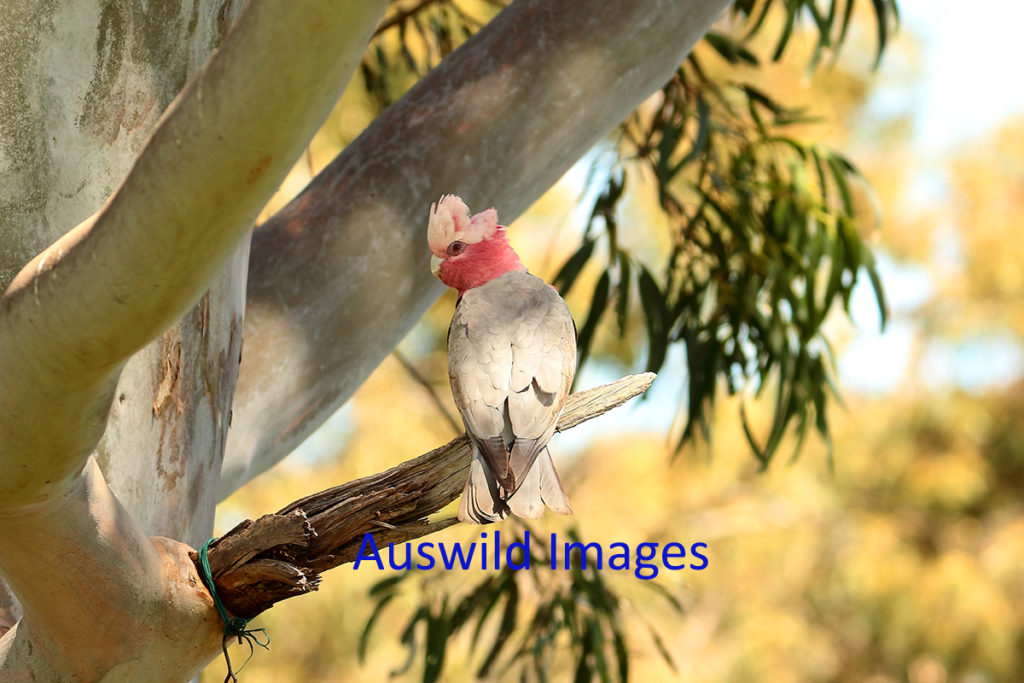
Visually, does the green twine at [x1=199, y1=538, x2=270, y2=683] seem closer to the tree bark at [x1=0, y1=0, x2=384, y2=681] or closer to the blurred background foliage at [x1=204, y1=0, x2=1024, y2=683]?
the tree bark at [x1=0, y1=0, x2=384, y2=681]

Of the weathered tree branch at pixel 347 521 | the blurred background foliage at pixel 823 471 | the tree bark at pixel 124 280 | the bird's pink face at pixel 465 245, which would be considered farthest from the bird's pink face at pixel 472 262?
the blurred background foliage at pixel 823 471

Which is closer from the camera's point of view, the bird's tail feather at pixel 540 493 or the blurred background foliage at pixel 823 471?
the bird's tail feather at pixel 540 493

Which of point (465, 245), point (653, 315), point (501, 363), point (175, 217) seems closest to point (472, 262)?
point (465, 245)

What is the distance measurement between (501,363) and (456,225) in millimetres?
144

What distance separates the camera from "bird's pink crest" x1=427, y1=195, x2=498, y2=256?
0.95 metres

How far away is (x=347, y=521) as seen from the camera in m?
0.93

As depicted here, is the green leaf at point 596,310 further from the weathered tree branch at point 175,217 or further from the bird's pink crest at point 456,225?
the weathered tree branch at point 175,217

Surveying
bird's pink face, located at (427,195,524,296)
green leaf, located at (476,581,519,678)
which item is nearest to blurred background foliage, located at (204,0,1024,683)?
green leaf, located at (476,581,519,678)

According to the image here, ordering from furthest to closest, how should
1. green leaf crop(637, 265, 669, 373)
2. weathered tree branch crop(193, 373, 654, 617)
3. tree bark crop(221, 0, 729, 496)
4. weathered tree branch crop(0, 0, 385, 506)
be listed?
1. green leaf crop(637, 265, 669, 373)
2. tree bark crop(221, 0, 729, 496)
3. weathered tree branch crop(193, 373, 654, 617)
4. weathered tree branch crop(0, 0, 385, 506)

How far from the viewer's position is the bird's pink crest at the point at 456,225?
95cm

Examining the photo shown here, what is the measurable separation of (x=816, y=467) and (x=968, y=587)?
1.04 metres

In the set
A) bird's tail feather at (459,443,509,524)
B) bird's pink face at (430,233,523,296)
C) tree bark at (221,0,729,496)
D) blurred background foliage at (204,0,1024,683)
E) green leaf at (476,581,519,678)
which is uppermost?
blurred background foliage at (204,0,1024,683)

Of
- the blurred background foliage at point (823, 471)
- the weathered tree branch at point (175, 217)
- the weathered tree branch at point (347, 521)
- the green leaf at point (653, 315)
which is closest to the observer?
the weathered tree branch at point (175, 217)

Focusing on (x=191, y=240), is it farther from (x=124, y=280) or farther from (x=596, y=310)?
(x=596, y=310)
